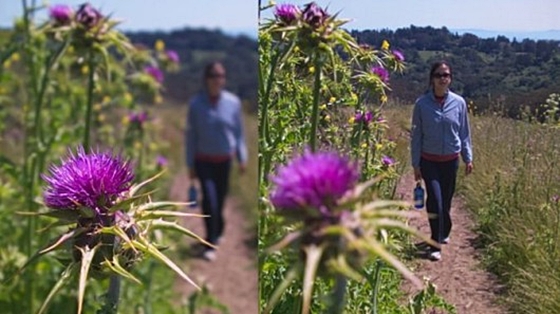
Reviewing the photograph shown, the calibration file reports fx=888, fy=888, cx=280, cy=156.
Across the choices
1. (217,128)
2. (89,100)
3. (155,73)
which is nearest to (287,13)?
(89,100)

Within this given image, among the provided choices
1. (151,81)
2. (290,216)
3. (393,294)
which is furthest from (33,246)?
(290,216)

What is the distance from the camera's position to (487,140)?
1.33 m

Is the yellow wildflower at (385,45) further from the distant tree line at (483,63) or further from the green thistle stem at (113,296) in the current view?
the green thistle stem at (113,296)

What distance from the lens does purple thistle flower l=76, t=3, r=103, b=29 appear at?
1.98 meters

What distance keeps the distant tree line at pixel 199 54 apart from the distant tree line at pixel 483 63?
8.78 feet

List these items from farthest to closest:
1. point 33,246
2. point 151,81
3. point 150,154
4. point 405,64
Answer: point 150,154 < point 151,81 < point 33,246 < point 405,64

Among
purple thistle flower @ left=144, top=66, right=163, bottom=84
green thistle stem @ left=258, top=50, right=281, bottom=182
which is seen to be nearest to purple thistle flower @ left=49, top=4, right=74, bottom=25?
green thistle stem @ left=258, top=50, right=281, bottom=182

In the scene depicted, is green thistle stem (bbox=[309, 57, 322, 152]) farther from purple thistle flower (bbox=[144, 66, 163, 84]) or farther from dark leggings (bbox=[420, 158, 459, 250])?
purple thistle flower (bbox=[144, 66, 163, 84])

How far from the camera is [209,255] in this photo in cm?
468

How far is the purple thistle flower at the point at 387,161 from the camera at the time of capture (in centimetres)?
134

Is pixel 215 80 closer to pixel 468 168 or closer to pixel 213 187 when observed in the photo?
pixel 213 187

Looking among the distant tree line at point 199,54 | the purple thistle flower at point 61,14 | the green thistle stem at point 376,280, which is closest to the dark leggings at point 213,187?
the distant tree line at point 199,54

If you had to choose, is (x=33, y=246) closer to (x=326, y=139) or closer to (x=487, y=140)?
(x=326, y=139)

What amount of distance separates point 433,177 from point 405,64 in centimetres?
19
